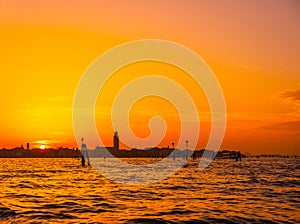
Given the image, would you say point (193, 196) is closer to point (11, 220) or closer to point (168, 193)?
point (168, 193)

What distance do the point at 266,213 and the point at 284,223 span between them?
2900 mm

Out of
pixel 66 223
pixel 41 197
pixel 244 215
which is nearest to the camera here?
pixel 66 223

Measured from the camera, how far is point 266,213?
2295cm

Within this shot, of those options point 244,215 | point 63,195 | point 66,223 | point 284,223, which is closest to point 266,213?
point 244,215

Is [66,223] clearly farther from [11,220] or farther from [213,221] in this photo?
[213,221]

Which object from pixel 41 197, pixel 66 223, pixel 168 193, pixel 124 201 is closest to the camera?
pixel 66 223

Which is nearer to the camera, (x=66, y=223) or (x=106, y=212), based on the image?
(x=66, y=223)

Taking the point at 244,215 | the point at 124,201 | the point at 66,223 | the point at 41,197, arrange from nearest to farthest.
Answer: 1. the point at 66,223
2. the point at 244,215
3. the point at 124,201
4. the point at 41,197

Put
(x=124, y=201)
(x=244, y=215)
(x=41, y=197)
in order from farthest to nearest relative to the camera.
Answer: (x=41, y=197) → (x=124, y=201) → (x=244, y=215)

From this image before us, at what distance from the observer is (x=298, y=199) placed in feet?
96.2

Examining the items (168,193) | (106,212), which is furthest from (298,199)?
(106,212)

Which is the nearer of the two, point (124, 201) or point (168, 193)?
point (124, 201)

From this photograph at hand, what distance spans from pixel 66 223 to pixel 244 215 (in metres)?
9.58

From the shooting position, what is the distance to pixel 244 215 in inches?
882
